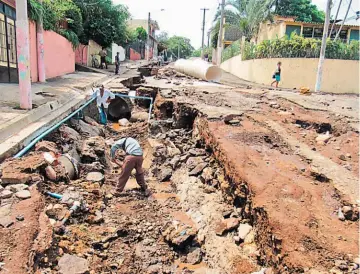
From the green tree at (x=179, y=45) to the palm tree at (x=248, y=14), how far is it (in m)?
40.4

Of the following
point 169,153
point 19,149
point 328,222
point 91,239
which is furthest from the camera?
point 169,153

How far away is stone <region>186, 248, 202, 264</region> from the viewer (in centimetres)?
404

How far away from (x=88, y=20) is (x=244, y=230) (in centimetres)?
2020

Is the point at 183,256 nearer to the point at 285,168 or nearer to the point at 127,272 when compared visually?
the point at 127,272

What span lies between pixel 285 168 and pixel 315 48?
14.4 meters

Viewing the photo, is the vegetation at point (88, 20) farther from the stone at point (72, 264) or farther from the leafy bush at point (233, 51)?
the stone at point (72, 264)

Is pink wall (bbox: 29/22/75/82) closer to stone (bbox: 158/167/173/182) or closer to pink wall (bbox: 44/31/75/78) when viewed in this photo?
pink wall (bbox: 44/31/75/78)

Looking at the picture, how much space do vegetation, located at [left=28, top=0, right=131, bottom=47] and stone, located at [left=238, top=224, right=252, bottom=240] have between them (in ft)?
45.4

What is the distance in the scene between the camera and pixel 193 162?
21.0 ft

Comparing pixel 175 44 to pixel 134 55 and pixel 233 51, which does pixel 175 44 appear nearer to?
pixel 134 55

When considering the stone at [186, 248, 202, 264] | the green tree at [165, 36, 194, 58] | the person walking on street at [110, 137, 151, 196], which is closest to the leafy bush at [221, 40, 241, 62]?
the person walking on street at [110, 137, 151, 196]

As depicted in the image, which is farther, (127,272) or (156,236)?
(156,236)

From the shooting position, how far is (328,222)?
3.40m

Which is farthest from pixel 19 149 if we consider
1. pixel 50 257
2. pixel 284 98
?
pixel 284 98
